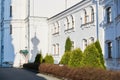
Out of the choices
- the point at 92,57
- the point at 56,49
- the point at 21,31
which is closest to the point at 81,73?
the point at 92,57

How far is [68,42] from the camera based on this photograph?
34875 millimetres

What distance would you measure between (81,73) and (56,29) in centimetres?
2393

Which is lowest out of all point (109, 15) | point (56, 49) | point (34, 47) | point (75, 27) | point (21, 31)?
point (56, 49)

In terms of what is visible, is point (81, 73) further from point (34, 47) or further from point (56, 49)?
point (34, 47)

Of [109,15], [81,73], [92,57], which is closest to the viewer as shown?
[81,73]

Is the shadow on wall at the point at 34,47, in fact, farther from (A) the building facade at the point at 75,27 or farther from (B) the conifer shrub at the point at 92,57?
(B) the conifer shrub at the point at 92,57

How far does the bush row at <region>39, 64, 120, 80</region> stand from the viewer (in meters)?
16.3

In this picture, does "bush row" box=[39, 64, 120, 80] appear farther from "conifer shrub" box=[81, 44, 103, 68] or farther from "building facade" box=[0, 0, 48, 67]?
"building facade" box=[0, 0, 48, 67]

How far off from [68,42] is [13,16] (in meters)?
19.7

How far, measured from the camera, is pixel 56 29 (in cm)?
4409

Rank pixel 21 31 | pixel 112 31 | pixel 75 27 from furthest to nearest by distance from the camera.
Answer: pixel 21 31, pixel 75 27, pixel 112 31

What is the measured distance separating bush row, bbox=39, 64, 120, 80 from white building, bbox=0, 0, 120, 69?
4.53 meters

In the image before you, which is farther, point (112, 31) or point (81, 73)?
point (112, 31)

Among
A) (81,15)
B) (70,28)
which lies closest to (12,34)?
(70,28)
